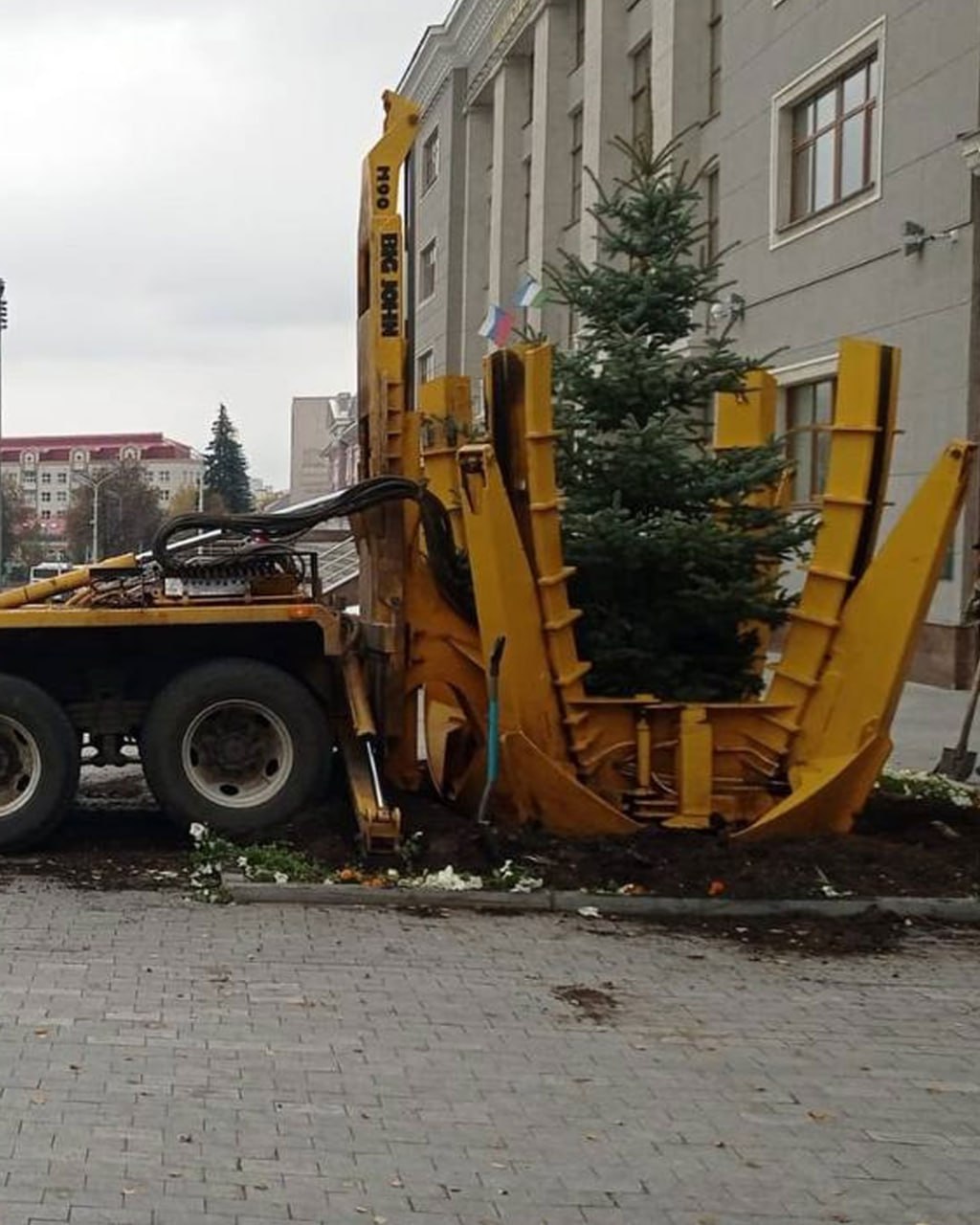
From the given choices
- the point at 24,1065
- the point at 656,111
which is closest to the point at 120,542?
the point at 656,111

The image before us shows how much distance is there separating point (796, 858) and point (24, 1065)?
4.47m

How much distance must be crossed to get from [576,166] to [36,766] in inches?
1291

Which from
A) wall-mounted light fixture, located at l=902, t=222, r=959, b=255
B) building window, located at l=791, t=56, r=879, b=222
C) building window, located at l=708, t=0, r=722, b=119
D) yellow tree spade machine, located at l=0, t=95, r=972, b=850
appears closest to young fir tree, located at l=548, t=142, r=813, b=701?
yellow tree spade machine, located at l=0, t=95, r=972, b=850

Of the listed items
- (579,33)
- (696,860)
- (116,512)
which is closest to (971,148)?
(696,860)

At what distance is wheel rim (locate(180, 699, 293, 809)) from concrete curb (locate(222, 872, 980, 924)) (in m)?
1.08

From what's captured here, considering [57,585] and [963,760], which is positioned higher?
[57,585]

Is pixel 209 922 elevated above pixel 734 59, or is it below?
below

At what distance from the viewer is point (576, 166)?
38.5m

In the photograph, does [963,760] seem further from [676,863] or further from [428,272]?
[428,272]

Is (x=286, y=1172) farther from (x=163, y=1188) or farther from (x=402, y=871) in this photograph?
(x=402, y=871)

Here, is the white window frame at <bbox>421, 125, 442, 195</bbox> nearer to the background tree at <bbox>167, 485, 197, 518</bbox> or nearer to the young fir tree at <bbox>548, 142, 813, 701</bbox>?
the background tree at <bbox>167, 485, 197, 518</bbox>

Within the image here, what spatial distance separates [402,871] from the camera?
8.03 metres

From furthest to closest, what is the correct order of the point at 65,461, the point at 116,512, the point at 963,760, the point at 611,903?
the point at 65,461, the point at 116,512, the point at 963,760, the point at 611,903

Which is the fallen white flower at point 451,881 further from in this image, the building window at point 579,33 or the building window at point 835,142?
the building window at point 579,33
